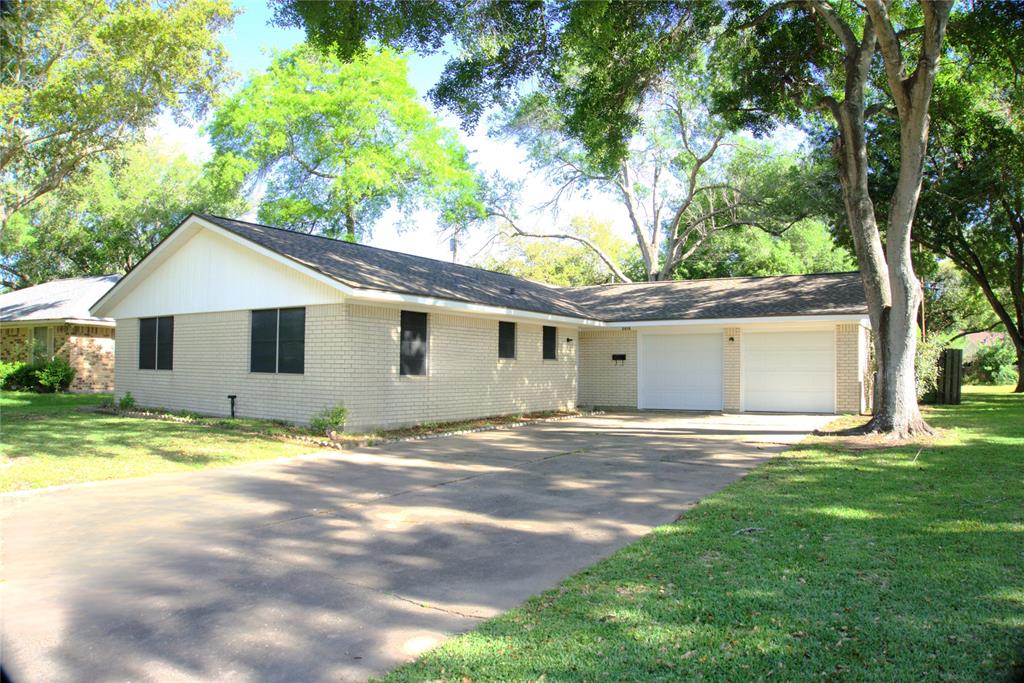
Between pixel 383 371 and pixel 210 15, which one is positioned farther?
pixel 210 15

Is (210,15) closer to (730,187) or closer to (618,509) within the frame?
(618,509)


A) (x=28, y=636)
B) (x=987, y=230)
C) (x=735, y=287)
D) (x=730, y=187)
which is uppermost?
(x=730, y=187)

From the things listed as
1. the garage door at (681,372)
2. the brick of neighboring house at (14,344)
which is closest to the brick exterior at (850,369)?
the garage door at (681,372)

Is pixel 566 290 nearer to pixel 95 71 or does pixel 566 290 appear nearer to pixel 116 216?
pixel 95 71

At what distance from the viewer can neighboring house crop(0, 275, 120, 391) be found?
80.9 feet

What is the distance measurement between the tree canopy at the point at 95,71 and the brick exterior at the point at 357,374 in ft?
19.5

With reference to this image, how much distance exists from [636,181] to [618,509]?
32.5 meters

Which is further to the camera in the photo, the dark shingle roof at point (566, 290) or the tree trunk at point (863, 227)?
the dark shingle roof at point (566, 290)

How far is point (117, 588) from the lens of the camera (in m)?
4.64

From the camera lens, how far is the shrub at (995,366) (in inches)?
1529

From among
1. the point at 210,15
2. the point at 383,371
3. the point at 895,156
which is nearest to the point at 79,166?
the point at 210,15

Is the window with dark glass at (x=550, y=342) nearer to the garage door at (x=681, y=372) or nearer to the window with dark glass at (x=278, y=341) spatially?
the garage door at (x=681, y=372)

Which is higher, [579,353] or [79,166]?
[79,166]

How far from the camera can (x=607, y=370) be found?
66.4 feet
